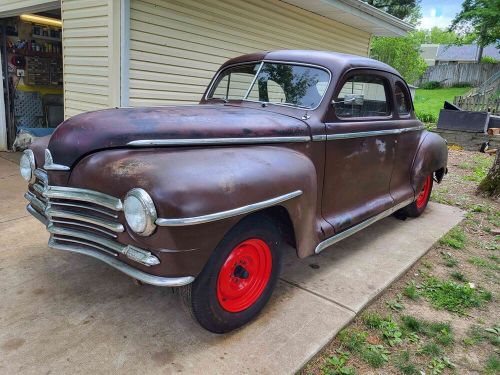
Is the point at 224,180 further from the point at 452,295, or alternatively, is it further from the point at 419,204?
the point at 419,204

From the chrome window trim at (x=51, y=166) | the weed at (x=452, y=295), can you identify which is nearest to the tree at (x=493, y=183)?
the weed at (x=452, y=295)

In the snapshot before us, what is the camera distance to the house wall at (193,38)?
5098mm

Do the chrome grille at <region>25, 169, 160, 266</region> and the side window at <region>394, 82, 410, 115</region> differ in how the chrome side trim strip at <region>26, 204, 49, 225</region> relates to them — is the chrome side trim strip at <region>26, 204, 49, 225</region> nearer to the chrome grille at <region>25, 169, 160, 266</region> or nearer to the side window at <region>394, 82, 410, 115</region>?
the chrome grille at <region>25, 169, 160, 266</region>

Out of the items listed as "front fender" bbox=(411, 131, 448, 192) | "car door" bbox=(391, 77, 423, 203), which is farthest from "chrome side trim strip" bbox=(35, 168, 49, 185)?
"front fender" bbox=(411, 131, 448, 192)

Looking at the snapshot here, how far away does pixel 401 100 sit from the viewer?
14.1 feet

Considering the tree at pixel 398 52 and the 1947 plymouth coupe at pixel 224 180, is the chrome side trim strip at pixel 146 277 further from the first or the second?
the tree at pixel 398 52

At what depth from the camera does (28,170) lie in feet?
9.34

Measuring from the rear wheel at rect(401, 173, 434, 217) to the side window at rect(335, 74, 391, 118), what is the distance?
1418 mm

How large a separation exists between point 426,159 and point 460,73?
3076 cm

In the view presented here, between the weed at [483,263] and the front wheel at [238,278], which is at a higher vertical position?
the front wheel at [238,278]

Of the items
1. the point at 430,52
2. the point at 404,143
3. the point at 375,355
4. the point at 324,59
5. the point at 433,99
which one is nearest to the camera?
the point at 375,355

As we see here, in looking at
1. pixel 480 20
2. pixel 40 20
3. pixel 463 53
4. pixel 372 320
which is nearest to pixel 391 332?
pixel 372 320

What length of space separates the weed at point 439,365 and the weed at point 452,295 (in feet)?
2.22

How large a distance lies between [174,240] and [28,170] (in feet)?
5.12
